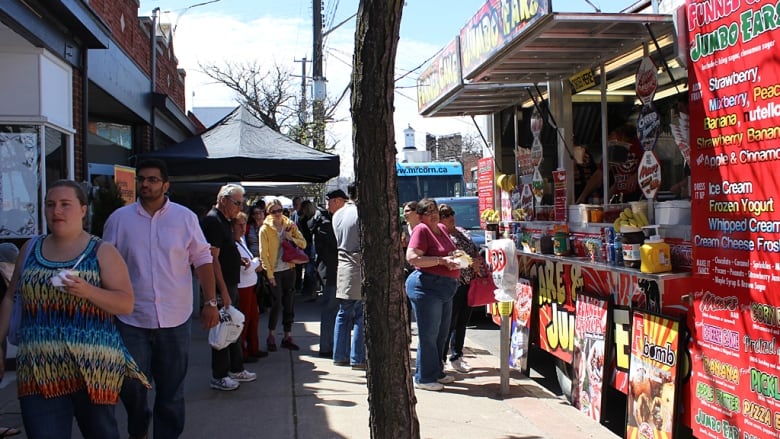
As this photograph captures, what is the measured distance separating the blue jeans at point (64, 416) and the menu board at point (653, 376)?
3.30 m

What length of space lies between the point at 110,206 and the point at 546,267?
4.49 meters

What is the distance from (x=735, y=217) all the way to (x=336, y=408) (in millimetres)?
3332

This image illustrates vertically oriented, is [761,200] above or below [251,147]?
below

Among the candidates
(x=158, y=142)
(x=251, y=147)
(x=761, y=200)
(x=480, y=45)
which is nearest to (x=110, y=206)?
(x=251, y=147)

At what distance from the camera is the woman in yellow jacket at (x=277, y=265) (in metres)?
7.66

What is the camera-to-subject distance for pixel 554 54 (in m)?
6.00

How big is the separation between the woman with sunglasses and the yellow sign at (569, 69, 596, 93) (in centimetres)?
181

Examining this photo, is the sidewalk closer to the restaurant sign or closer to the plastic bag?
the plastic bag

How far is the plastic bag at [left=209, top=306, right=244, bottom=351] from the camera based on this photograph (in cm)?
547

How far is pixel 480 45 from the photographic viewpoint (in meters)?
6.17

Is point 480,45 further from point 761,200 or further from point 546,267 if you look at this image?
point 761,200

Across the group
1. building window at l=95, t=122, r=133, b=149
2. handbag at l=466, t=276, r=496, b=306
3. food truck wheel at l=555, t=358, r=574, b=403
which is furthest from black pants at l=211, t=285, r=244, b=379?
building window at l=95, t=122, r=133, b=149

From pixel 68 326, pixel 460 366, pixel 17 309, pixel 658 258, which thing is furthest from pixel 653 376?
pixel 17 309

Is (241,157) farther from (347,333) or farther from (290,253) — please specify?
(347,333)
